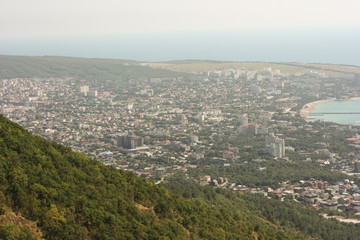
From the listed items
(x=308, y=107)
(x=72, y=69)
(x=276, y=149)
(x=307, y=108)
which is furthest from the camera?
(x=72, y=69)

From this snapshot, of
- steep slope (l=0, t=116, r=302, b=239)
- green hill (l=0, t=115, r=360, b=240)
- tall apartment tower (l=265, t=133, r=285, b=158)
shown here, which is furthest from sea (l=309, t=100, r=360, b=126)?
steep slope (l=0, t=116, r=302, b=239)

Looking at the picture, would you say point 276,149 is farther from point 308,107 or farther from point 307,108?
point 308,107

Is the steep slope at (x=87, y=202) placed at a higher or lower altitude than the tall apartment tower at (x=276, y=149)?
higher

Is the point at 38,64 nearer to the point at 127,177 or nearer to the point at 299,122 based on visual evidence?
the point at 299,122

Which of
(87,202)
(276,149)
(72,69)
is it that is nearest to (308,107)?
(276,149)

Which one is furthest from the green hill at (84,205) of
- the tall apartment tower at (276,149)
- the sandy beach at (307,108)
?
the sandy beach at (307,108)

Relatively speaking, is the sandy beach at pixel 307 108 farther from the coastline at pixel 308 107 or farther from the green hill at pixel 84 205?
the green hill at pixel 84 205
